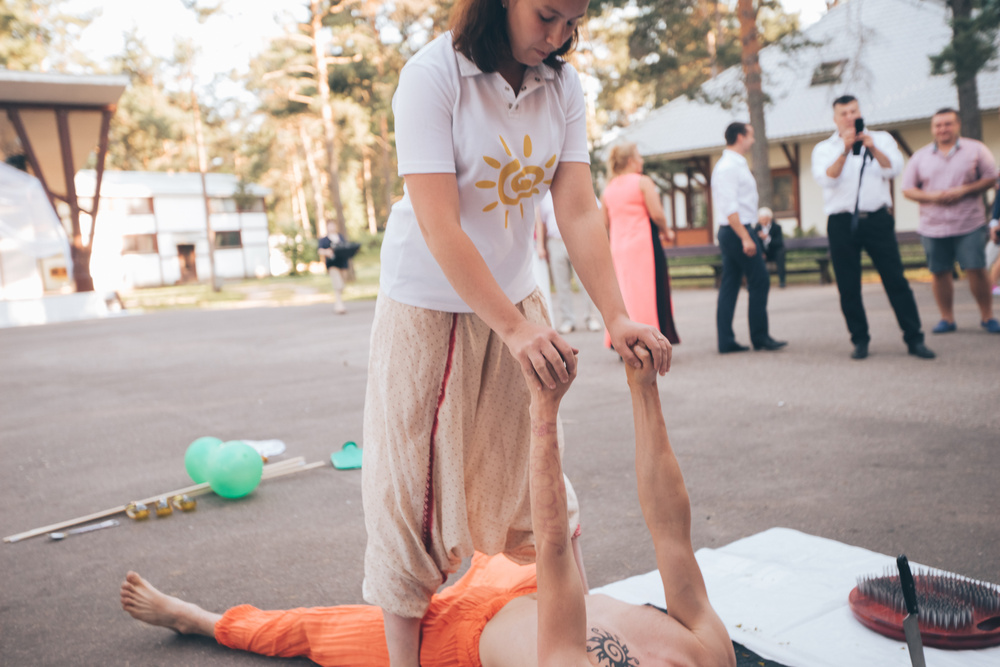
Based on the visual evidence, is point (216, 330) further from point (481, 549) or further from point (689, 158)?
point (689, 158)

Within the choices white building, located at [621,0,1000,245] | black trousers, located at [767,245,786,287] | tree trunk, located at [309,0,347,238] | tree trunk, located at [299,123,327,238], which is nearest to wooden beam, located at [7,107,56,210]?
tree trunk, located at [309,0,347,238]

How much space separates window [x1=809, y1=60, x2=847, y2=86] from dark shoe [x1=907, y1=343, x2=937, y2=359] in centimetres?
1500

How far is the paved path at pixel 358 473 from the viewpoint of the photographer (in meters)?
3.04

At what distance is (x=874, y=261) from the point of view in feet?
21.8

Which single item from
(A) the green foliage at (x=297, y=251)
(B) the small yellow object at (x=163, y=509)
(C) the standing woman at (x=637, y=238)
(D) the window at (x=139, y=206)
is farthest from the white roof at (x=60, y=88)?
(A) the green foliage at (x=297, y=251)

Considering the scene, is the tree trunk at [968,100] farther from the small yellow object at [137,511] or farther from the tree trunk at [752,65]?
the small yellow object at [137,511]

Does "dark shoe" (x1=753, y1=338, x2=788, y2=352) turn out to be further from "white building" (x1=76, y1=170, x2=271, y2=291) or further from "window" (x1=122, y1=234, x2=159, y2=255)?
"window" (x1=122, y1=234, x2=159, y2=255)

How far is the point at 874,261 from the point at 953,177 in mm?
1720

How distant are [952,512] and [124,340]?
45.5ft

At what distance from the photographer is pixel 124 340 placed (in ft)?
47.1

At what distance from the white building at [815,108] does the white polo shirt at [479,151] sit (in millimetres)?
18367

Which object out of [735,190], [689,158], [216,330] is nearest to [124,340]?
[216,330]

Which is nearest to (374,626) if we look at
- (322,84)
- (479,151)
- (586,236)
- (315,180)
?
(586,236)

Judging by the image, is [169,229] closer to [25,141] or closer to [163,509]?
[25,141]
